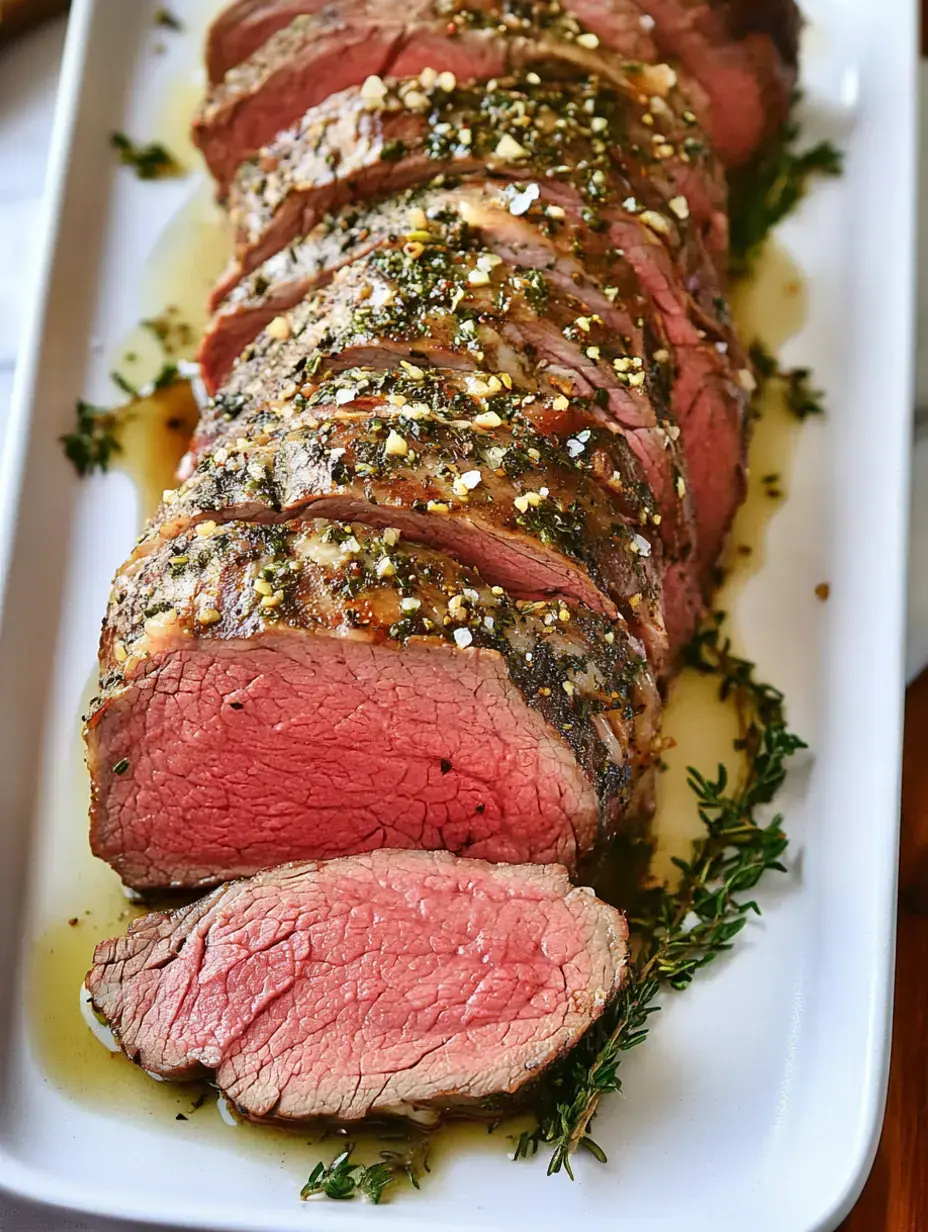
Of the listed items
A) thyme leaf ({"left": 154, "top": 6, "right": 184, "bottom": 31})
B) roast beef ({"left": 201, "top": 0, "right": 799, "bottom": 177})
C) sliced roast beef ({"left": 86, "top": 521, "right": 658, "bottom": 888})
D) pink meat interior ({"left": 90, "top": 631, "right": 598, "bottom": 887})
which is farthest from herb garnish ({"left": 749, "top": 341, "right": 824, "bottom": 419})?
thyme leaf ({"left": 154, "top": 6, "right": 184, "bottom": 31})

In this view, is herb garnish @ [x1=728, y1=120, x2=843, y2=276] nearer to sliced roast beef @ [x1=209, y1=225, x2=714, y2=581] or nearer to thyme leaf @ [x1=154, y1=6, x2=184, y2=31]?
sliced roast beef @ [x1=209, y1=225, x2=714, y2=581]

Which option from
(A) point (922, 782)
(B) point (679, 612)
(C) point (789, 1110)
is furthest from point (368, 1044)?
(A) point (922, 782)

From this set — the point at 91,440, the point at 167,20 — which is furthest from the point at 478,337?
the point at 167,20

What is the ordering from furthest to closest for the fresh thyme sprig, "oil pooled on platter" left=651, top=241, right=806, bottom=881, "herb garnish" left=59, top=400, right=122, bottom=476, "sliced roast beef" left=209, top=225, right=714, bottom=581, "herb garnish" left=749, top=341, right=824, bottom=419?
1. "herb garnish" left=749, top=341, right=824, bottom=419
2. "herb garnish" left=59, top=400, right=122, bottom=476
3. "oil pooled on platter" left=651, top=241, right=806, bottom=881
4. "sliced roast beef" left=209, top=225, right=714, bottom=581
5. the fresh thyme sprig

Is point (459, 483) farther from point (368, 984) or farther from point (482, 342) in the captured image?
point (368, 984)

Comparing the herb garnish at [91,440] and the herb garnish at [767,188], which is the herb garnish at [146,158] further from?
the herb garnish at [767,188]

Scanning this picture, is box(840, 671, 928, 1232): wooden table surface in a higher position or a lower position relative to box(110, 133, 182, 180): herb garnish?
lower
